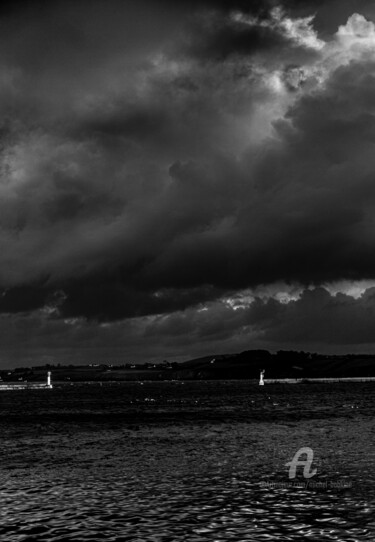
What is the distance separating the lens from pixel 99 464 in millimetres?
45031

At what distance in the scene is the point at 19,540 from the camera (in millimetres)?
23969

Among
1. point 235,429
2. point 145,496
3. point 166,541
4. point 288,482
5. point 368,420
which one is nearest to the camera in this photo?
point 166,541

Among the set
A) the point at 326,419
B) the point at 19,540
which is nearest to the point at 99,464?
the point at 19,540

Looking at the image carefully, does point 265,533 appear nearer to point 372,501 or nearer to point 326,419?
point 372,501

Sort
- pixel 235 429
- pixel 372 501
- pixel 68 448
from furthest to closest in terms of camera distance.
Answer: pixel 235 429 → pixel 68 448 → pixel 372 501

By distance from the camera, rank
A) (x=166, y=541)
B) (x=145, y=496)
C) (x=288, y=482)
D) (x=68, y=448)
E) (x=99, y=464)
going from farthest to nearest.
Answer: (x=68, y=448), (x=99, y=464), (x=288, y=482), (x=145, y=496), (x=166, y=541)

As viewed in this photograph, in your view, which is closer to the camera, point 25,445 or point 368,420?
point 25,445

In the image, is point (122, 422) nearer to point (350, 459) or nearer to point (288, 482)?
point (350, 459)

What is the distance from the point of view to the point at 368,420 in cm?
8694

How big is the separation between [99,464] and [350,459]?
18289 mm

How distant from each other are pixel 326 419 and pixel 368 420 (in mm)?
6123

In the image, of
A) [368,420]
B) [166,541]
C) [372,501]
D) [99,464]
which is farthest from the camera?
[368,420]

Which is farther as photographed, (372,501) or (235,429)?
(235,429)

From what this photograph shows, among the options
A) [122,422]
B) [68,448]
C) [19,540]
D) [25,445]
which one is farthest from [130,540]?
[122,422]
